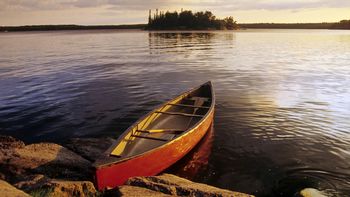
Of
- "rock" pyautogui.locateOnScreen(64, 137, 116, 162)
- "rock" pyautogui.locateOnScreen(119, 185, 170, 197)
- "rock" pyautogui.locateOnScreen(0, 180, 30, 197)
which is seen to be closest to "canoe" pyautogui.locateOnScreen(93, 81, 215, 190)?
"rock" pyautogui.locateOnScreen(119, 185, 170, 197)

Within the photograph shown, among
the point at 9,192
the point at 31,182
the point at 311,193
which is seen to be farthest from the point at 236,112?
the point at 9,192

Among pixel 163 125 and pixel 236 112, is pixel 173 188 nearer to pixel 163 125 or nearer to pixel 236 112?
pixel 163 125

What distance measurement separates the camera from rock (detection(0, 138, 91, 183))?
30.3ft

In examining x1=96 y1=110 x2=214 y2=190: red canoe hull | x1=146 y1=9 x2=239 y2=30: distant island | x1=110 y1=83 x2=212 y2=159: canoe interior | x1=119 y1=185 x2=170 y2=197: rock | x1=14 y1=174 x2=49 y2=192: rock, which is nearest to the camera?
x1=119 y1=185 x2=170 y2=197: rock

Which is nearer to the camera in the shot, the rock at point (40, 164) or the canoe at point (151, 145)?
the canoe at point (151, 145)

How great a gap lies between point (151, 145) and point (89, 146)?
2.67m


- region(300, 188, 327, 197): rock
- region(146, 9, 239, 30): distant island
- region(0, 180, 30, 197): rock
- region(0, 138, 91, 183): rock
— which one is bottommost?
region(300, 188, 327, 197): rock

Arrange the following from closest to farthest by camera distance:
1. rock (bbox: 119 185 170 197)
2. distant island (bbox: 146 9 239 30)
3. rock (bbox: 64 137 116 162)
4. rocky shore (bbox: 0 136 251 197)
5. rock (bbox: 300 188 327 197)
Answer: rock (bbox: 119 185 170 197)
rocky shore (bbox: 0 136 251 197)
rock (bbox: 300 188 327 197)
rock (bbox: 64 137 116 162)
distant island (bbox: 146 9 239 30)

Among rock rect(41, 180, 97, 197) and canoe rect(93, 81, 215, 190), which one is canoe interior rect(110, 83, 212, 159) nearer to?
canoe rect(93, 81, 215, 190)

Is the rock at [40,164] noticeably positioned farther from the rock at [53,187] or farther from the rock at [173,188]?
the rock at [173,188]

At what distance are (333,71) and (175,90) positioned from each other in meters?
18.0

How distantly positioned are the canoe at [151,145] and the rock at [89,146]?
149cm

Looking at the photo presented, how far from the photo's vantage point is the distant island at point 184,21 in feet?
543

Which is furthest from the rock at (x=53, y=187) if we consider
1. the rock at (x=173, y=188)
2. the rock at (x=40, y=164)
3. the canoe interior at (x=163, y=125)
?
the canoe interior at (x=163, y=125)
